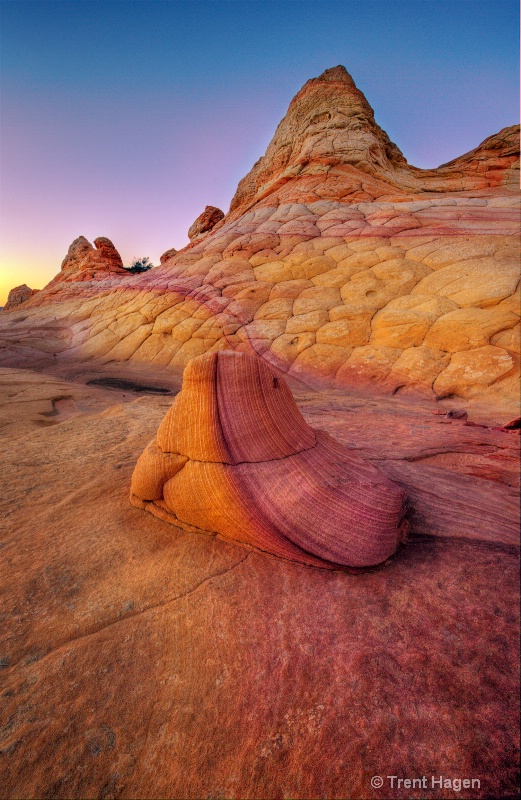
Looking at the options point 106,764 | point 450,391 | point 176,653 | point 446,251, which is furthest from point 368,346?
point 106,764

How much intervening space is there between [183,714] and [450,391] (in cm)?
420

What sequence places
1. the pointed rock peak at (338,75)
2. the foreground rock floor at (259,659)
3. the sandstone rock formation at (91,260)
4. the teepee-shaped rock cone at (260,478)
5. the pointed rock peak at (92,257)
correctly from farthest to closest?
the pointed rock peak at (92,257) → the sandstone rock formation at (91,260) → the pointed rock peak at (338,75) → the teepee-shaped rock cone at (260,478) → the foreground rock floor at (259,659)

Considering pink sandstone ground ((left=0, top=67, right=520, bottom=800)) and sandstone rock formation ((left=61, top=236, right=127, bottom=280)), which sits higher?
A: sandstone rock formation ((left=61, top=236, right=127, bottom=280))

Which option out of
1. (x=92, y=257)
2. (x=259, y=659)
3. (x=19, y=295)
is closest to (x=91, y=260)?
(x=92, y=257)

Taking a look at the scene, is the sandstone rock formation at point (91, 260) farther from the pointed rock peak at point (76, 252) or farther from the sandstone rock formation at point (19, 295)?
the sandstone rock formation at point (19, 295)

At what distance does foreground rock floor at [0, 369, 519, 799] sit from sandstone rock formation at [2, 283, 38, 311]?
92.4ft

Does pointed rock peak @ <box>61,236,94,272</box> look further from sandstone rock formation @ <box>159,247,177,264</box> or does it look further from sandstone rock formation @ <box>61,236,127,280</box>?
sandstone rock formation @ <box>159,247,177,264</box>

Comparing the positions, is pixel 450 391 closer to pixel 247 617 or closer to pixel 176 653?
pixel 247 617

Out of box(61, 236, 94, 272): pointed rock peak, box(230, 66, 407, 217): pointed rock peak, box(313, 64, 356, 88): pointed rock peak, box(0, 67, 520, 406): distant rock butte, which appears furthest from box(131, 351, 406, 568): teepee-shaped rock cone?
box(61, 236, 94, 272): pointed rock peak

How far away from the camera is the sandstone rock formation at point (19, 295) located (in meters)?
24.0

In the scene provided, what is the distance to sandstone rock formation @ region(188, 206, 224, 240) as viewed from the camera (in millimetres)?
20547

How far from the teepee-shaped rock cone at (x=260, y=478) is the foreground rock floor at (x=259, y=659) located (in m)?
0.11

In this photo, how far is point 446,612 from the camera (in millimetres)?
1191

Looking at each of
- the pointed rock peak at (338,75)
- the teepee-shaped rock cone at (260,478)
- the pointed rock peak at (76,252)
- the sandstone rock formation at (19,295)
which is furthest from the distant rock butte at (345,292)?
the sandstone rock formation at (19,295)
